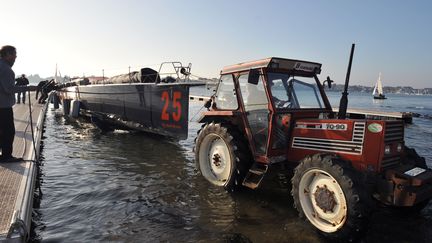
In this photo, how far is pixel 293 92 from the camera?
6.29m

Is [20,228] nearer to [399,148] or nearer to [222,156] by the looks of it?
[222,156]

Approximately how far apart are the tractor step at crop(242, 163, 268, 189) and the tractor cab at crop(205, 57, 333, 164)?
0.19 metres

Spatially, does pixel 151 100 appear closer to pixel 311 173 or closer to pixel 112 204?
pixel 112 204

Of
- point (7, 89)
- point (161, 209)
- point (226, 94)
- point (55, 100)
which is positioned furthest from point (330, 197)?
point (55, 100)

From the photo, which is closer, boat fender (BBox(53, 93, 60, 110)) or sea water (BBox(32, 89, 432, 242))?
sea water (BBox(32, 89, 432, 242))

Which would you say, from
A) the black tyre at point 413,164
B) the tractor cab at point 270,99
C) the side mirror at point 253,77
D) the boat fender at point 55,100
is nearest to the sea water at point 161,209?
the black tyre at point 413,164

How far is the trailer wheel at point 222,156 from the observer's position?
6.09 metres

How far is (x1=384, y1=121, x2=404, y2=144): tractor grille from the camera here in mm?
4793

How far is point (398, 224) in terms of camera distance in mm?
5176

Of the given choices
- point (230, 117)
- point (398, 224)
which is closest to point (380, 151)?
point (398, 224)

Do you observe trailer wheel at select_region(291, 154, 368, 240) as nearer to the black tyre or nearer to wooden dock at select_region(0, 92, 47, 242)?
the black tyre

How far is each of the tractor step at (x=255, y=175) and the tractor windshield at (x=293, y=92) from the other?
1.08 m

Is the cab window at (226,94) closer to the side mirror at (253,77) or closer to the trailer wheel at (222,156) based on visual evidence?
the trailer wheel at (222,156)

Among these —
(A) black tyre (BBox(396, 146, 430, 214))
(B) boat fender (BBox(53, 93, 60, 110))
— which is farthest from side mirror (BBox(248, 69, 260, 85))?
(B) boat fender (BBox(53, 93, 60, 110))
